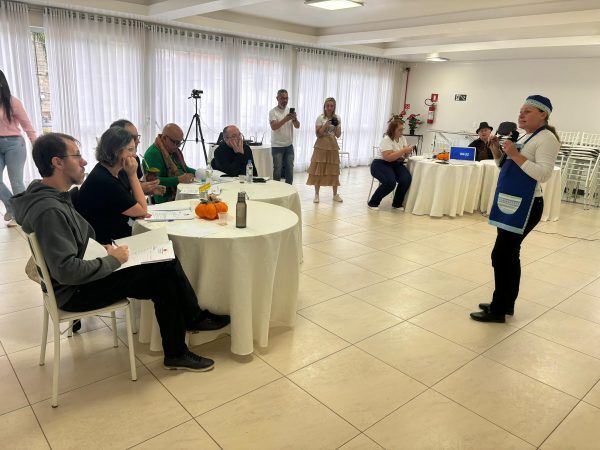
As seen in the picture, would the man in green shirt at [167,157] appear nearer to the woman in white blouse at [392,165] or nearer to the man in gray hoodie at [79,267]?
the man in gray hoodie at [79,267]

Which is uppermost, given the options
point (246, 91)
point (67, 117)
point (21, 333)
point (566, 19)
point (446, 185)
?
point (566, 19)

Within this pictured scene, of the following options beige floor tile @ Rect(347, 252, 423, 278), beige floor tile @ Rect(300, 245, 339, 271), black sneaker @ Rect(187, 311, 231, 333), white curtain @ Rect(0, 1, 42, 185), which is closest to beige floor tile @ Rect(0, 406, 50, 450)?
black sneaker @ Rect(187, 311, 231, 333)

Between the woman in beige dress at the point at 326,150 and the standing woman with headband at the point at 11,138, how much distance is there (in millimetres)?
3396

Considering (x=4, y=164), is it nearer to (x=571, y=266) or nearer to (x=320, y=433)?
(x=320, y=433)

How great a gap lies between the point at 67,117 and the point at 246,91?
9.94 ft

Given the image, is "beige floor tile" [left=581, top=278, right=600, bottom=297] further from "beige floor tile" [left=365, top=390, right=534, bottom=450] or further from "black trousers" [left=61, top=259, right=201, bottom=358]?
"black trousers" [left=61, top=259, right=201, bottom=358]

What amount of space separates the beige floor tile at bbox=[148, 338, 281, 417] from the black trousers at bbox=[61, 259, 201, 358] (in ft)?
0.43

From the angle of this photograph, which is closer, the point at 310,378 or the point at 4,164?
the point at 310,378

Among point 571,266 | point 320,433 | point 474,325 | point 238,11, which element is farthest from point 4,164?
point 571,266

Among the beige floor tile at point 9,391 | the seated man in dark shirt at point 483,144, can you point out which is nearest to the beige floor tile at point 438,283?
the beige floor tile at point 9,391

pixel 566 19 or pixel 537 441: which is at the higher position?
pixel 566 19

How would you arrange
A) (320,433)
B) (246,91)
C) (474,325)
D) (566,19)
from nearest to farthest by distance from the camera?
(320,433)
(474,325)
(566,19)
(246,91)

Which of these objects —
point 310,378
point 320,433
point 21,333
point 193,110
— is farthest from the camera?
point 193,110

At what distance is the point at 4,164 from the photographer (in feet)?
14.6
